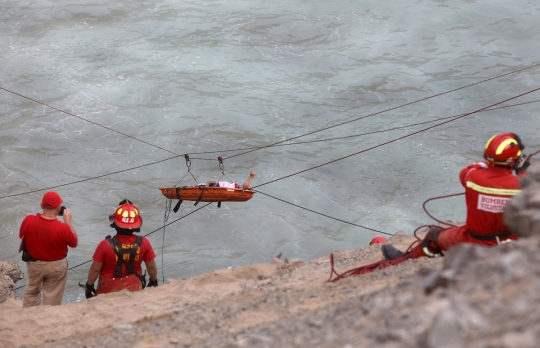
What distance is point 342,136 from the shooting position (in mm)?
14352

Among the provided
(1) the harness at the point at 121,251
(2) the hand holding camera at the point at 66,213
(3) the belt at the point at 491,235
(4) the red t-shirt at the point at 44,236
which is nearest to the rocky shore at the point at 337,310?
(1) the harness at the point at 121,251

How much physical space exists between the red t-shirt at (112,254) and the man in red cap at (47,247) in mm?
561

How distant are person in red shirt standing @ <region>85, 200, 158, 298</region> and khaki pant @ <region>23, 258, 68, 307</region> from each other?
1.68 feet

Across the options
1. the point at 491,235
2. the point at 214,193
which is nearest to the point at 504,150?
the point at 491,235

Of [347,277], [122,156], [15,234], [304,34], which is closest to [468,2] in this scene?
[304,34]

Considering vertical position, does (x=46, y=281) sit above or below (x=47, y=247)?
below

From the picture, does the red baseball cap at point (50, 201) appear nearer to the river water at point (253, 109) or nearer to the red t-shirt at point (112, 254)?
the red t-shirt at point (112, 254)

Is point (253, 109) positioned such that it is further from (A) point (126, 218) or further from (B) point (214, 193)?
(A) point (126, 218)

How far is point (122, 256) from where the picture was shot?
276 inches

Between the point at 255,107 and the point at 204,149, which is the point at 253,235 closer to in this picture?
the point at 204,149

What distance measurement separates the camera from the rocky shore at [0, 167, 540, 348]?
311 centimetres

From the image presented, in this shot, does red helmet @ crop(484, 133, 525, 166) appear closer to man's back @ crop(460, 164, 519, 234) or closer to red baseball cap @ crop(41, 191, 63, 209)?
man's back @ crop(460, 164, 519, 234)

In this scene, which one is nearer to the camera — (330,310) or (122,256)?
(330,310)

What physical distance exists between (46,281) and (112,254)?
3.99ft
